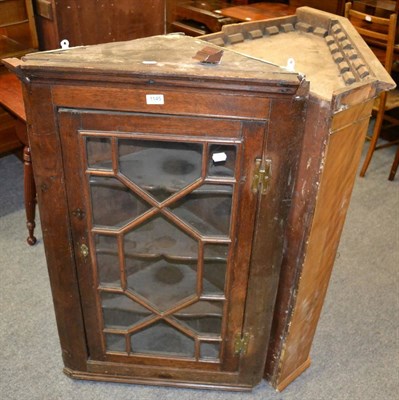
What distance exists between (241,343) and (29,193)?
1272 mm

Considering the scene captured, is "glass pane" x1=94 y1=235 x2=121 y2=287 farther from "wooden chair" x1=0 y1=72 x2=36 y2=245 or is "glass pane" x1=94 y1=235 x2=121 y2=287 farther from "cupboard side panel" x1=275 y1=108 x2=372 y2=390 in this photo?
"wooden chair" x1=0 y1=72 x2=36 y2=245

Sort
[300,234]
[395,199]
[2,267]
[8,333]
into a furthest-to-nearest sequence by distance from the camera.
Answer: [395,199] < [2,267] < [8,333] < [300,234]

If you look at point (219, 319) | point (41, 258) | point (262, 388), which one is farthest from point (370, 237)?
point (41, 258)

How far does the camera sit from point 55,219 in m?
1.54

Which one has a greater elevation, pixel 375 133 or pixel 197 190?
pixel 197 190

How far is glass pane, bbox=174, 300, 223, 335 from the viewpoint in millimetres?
1720

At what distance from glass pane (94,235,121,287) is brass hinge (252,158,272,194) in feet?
1.55

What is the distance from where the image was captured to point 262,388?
1971mm

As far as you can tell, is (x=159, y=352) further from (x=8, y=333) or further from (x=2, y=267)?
(x=2, y=267)

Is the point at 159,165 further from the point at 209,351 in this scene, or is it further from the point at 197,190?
the point at 209,351

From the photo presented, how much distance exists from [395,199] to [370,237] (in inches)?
18.2

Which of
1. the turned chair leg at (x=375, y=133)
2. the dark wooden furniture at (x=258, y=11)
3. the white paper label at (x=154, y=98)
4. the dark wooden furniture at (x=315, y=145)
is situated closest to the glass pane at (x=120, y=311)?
the dark wooden furniture at (x=315, y=145)

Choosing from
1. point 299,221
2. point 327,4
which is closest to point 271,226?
point 299,221

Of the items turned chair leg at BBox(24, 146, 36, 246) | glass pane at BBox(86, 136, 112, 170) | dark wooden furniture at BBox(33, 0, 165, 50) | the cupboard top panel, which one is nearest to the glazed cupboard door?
glass pane at BBox(86, 136, 112, 170)
